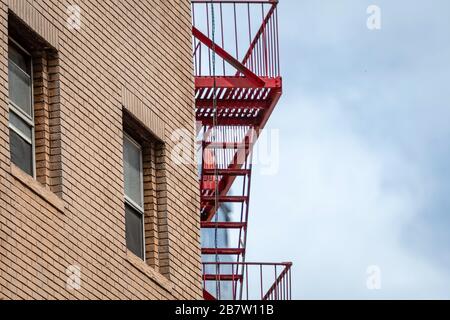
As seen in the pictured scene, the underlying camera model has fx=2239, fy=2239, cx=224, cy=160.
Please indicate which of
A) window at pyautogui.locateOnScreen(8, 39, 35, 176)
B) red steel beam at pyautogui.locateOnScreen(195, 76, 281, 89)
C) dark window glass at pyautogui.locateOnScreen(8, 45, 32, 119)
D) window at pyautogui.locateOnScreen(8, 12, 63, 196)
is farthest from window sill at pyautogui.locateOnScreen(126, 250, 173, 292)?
red steel beam at pyautogui.locateOnScreen(195, 76, 281, 89)

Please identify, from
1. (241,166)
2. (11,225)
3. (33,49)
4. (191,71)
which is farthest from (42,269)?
(241,166)

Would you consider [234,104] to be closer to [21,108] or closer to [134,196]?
[134,196]

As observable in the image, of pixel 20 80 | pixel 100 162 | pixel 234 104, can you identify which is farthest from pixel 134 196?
pixel 234 104

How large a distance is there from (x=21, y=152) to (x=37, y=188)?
26.7 inches

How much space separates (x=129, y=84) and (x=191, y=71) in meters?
1.96

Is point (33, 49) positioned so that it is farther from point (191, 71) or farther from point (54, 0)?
point (191, 71)

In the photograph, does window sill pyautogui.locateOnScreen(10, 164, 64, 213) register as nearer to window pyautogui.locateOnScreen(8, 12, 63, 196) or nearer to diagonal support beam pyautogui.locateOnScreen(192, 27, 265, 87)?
window pyautogui.locateOnScreen(8, 12, 63, 196)

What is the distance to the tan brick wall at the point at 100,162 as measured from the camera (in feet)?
69.1

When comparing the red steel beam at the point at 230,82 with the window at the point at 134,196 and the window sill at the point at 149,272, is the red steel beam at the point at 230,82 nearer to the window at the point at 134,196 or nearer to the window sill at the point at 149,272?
the window at the point at 134,196

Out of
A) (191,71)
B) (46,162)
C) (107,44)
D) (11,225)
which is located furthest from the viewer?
(191,71)

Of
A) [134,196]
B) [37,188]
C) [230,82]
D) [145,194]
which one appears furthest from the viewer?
[230,82]

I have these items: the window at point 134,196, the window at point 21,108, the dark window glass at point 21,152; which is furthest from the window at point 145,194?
the dark window glass at point 21,152

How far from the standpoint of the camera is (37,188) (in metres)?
21.4

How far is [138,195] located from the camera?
24484 millimetres
